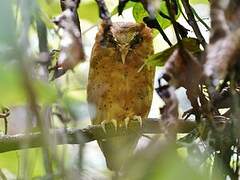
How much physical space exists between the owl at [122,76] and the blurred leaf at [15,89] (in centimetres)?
150

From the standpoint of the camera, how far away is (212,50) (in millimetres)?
524

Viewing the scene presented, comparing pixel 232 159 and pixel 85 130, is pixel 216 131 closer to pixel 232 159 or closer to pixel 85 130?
pixel 232 159

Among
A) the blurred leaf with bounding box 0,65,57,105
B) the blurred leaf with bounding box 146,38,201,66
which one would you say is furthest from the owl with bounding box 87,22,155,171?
the blurred leaf with bounding box 0,65,57,105

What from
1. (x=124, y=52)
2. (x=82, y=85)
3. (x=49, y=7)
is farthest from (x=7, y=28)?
(x=124, y=52)

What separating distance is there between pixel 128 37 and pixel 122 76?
0.14 m

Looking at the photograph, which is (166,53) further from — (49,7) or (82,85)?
(49,7)

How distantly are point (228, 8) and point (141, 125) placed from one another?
0.53m

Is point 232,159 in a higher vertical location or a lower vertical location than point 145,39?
lower

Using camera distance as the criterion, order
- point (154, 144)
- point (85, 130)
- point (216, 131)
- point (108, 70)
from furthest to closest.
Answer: point (108, 70) → point (85, 130) → point (216, 131) → point (154, 144)

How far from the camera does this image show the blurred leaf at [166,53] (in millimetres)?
805

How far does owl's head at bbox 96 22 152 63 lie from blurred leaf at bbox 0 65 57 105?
146cm

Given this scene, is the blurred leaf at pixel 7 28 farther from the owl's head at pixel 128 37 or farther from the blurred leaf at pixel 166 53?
the owl's head at pixel 128 37

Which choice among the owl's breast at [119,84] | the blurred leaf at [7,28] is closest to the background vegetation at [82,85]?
the blurred leaf at [7,28]

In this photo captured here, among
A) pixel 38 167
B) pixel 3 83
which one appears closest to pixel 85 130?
pixel 38 167
